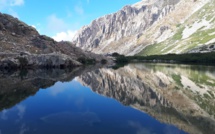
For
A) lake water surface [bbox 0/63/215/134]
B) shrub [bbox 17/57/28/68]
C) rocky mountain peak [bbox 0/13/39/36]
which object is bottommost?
lake water surface [bbox 0/63/215/134]

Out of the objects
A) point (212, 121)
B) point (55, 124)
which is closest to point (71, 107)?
point (55, 124)

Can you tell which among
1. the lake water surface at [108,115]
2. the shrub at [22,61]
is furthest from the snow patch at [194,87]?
the shrub at [22,61]

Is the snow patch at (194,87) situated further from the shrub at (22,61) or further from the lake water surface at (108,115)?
the shrub at (22,61)

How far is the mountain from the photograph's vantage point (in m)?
120

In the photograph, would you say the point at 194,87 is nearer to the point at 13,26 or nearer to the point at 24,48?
the point at 24,48

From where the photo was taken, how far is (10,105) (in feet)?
112

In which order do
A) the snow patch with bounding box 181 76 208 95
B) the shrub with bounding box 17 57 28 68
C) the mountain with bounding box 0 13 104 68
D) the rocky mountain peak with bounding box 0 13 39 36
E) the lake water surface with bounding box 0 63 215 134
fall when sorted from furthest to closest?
the rocky mountain peak with bounding box 0 13 39 36, the shrub with bounding box 17 57 28 68, the mountain with bounding box 0 13 104 68, the snow patch with bounding box 181 76 208 95, the lake water surface with bounding box 0 63 215 134

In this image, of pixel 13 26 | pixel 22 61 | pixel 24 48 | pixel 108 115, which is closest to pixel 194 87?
pixel 108 115

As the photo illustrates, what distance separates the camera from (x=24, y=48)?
451ft

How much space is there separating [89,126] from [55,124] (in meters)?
3.64

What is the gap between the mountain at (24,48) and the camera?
12032 centimetres

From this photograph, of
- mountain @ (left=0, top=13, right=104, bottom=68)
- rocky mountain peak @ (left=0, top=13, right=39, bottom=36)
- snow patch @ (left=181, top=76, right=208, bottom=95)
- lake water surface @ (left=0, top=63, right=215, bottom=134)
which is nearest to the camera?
lake water surface @ (left=0, top=63, right=215, bottom=134)

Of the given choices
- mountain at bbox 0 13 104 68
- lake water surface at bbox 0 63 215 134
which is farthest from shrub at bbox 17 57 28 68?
lake water surface at bbox 0 63 215 134

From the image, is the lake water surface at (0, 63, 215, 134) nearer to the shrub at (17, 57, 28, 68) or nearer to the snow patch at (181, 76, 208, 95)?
the snow patch at (181, 76, 208, 95)
